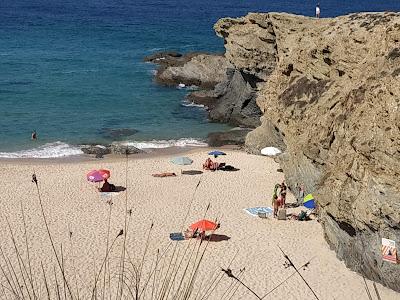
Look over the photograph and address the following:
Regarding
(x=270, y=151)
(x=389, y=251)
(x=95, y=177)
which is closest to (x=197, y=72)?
(x=270, y=151)

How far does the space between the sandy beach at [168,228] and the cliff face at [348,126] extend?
131cm

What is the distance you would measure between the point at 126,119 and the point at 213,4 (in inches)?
3292

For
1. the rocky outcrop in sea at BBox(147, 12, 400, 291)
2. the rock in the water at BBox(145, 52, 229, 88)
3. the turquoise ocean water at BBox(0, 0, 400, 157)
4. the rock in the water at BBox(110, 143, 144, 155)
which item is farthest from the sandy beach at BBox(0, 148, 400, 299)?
the rock in the water at BBox(145, 52, 229, 88)

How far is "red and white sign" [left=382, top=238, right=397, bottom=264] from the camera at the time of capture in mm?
15141

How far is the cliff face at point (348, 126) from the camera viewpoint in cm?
1505

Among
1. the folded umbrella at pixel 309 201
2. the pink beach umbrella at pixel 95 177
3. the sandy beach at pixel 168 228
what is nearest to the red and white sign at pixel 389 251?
the sandy beach at pixel 168 228

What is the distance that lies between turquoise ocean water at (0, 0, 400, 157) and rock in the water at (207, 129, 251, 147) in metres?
0.78

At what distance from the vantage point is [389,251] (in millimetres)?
15203

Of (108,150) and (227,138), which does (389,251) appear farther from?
(227,138)

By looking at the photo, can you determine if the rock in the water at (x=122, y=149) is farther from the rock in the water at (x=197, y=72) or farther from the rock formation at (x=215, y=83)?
the rock in the water at (x=197, y=72)

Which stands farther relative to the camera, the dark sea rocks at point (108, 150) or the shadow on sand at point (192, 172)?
the dark sea rocks at point (108, 150)

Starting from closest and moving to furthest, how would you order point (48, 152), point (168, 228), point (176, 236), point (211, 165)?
1. point (176, 236)
2. point (168, 228)
3. point (211, 165)
4. point (48, 152)

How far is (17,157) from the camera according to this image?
106 ft

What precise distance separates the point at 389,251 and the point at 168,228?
7.97 m
